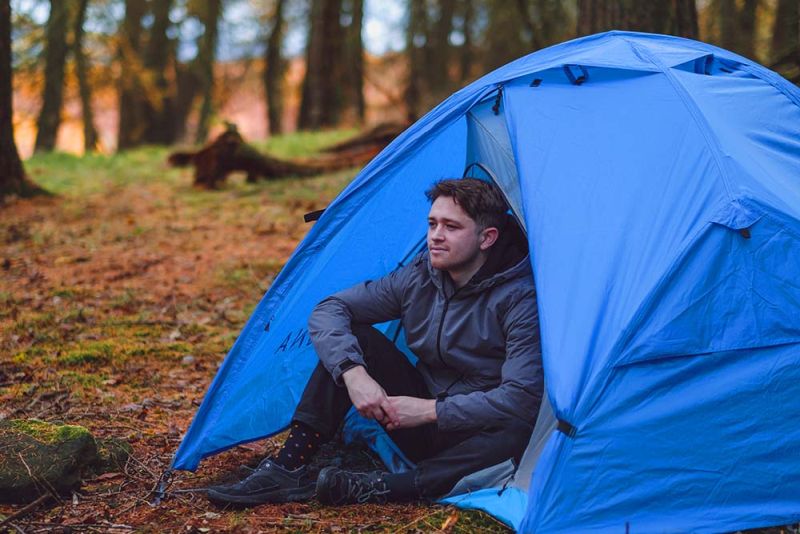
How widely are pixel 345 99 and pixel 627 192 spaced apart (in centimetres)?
1308

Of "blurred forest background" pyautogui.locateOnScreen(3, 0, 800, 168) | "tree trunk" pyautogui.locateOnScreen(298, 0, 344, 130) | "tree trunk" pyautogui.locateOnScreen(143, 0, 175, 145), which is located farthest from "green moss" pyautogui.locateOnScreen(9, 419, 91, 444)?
"tree trunk" pyautogui.locateOnScreen(143, 0, 175, 145)

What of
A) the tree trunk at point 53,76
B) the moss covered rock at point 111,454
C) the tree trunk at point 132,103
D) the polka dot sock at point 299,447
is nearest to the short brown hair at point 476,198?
the polka dot sock at point 299,447

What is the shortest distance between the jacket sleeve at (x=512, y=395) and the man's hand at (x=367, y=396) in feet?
0.68

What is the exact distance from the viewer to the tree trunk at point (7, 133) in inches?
324

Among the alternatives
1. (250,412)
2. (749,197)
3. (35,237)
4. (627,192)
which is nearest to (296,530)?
(250,412)

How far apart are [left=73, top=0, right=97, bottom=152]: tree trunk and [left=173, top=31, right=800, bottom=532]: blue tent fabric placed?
512 inches

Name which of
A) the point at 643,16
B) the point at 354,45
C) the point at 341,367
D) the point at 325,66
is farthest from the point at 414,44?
the point at 341,367

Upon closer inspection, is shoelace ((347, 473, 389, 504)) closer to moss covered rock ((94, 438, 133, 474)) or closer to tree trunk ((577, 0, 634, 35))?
moss covered rock ((94, 438, 133, 474))

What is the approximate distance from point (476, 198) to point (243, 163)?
6.87m

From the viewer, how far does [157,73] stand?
16984 millimetres

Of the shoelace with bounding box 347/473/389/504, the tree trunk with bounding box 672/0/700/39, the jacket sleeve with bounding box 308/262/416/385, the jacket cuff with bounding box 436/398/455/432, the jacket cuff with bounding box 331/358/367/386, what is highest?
the tree trunk with bounding box 672/0/700/39

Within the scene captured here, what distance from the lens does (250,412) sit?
3680 millimetres

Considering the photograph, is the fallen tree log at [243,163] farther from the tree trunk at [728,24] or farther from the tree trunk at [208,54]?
the tree trunk at [208,54]

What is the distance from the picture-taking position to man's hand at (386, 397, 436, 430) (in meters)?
3.06
